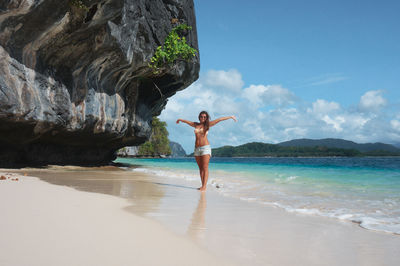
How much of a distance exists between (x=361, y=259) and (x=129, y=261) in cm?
171

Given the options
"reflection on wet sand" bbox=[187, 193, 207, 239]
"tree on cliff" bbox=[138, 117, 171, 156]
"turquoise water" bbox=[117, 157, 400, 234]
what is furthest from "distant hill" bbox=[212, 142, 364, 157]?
"reflection on wet sand" bbox=[187, 193, 207, 239]

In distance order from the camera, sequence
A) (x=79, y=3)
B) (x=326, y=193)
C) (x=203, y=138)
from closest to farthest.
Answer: (x=326, y=193)
(x=203, y=138)
(x=79, y=3)

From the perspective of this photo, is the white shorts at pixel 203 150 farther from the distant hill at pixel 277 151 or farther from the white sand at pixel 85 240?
the distant hill at pixel 277 151

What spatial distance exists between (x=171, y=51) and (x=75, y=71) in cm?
532

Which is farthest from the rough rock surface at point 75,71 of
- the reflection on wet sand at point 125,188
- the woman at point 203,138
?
the woman at point 203,138

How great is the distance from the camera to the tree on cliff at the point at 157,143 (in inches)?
2744

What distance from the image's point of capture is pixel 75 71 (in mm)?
11125

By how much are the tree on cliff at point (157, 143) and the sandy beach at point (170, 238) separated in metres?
65.5

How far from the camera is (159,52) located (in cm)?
1435

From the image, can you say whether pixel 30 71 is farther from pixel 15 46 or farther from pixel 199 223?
pixel 199 223

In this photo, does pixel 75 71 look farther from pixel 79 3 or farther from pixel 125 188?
pixel 125 188

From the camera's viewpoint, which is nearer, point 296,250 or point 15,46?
point 296,250

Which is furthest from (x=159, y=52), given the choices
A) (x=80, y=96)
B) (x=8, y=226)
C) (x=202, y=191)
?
(x=8, y=226)

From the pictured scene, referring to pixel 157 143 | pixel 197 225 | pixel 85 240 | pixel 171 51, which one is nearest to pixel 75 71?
pixel 171 51
